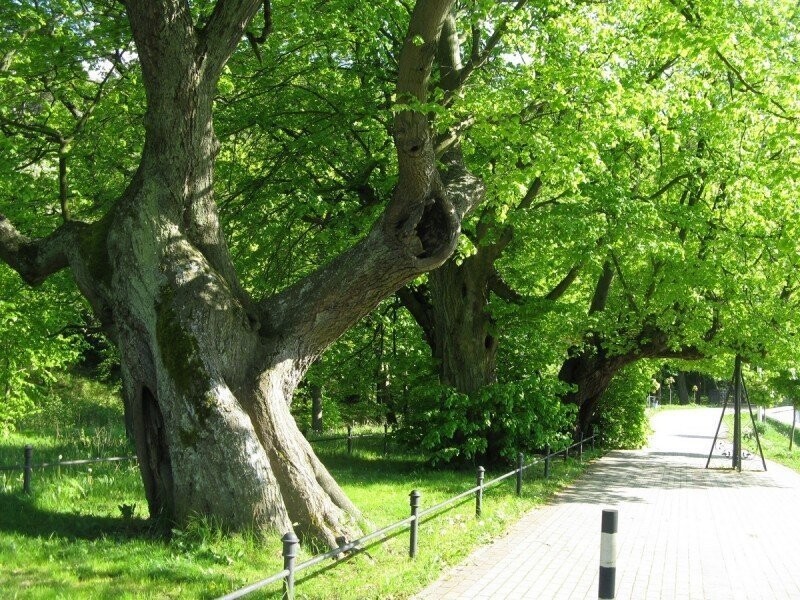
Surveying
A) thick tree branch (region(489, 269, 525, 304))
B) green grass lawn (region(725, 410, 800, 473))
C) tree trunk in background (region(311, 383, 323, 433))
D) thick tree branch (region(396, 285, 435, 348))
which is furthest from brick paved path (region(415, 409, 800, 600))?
tree trunk in background (region(311, 383, 323, 433))

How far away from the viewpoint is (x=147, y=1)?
898cm

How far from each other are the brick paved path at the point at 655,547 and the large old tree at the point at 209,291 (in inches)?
76.5

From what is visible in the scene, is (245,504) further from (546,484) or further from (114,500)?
(546,484)

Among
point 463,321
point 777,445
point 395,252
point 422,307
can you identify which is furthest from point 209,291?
point 777,445

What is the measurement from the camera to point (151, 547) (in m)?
8.11

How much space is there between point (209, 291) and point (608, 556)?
523 cm

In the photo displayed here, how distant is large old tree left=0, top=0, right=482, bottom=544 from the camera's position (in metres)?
8.38

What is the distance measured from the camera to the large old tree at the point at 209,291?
330 inches

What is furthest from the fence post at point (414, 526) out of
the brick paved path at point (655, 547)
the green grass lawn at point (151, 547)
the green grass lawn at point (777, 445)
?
the green grass lawn at point (777, 445)

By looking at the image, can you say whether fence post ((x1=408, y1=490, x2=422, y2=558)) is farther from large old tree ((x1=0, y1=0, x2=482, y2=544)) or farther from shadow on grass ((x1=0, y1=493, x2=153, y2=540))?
shadow on grass ((x1=0, y1=493, x2=153, y2=540))

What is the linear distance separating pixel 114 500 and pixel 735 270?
14724 mm

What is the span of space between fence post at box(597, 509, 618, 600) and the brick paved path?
274 centimetres

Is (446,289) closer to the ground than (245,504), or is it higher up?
higher up

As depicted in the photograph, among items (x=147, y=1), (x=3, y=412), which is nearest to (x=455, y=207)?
(x=147, y=1)
